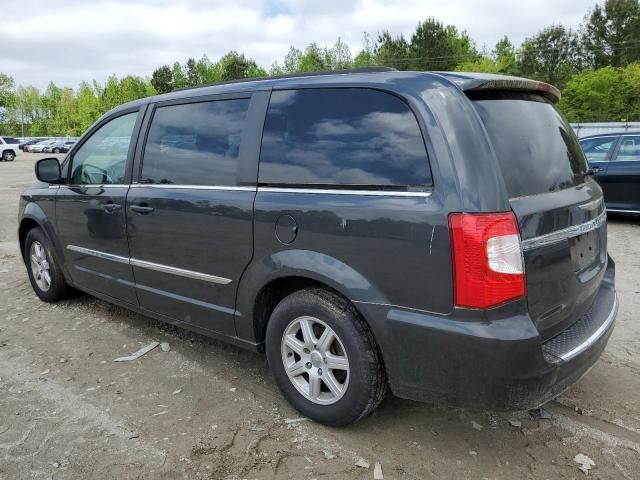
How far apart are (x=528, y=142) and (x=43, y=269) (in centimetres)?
440

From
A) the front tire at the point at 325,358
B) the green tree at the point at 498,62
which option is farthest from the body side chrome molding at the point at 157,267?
the green tree at the point at 498,62

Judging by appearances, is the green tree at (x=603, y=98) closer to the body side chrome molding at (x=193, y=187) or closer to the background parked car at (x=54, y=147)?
the body side chrome molding at (x=193, y=187)

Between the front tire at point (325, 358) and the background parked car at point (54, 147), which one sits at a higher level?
the background parked car at point (54, 147)

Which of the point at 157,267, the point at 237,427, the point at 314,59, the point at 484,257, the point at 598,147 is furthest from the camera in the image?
the point at 314,59

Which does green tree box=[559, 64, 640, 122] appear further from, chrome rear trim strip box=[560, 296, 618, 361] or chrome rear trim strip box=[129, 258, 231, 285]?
chrome rear trim strip box=[129, 258, 231, 285]

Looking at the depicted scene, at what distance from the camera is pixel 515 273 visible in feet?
7.63

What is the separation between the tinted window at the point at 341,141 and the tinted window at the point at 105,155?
1470mm

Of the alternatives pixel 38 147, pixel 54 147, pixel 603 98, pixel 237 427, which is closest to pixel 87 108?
pixel 38 147

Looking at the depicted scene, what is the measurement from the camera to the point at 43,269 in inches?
200

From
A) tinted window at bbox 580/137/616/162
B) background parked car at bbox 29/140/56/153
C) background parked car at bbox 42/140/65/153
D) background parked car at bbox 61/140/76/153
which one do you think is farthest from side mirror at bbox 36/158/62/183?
background parked car at bbox 29/140/56/153

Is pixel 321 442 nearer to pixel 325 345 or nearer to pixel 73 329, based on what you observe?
pixel 325 345

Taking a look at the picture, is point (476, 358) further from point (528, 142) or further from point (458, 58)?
point (458, 58)

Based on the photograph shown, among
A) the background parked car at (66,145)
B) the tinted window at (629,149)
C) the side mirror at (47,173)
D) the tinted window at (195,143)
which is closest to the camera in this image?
the tinted window at (195,143)

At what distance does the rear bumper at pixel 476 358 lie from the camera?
90.7 inches
